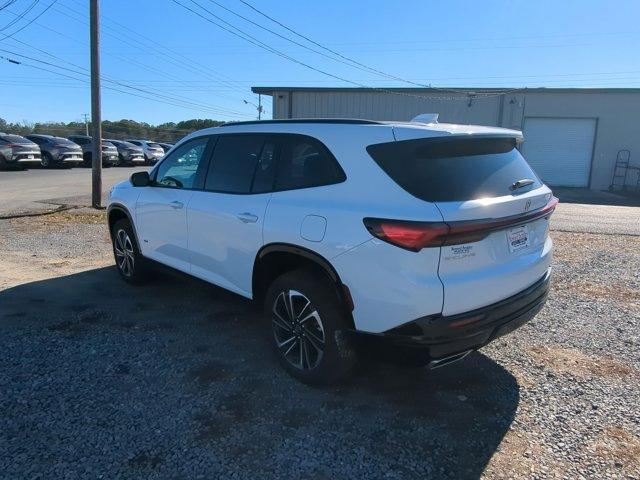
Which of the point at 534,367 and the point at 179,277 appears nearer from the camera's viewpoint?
the point at 534,367

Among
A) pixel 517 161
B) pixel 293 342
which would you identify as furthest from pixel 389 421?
pixel 517 161

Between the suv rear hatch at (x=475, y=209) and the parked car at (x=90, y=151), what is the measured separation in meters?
29.2

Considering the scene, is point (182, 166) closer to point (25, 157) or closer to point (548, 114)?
point (25, 157)

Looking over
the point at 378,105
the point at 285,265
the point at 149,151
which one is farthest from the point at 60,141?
the point at 285,265

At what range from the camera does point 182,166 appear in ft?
16.1

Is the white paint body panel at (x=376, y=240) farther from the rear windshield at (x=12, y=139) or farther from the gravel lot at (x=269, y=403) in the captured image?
the rear windshield at (x=12, y=139)

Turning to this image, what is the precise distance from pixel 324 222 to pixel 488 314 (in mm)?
1133

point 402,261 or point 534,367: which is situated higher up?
point 402,261

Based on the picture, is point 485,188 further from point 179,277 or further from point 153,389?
point 179,277

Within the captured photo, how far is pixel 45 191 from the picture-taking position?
15672 millimetres

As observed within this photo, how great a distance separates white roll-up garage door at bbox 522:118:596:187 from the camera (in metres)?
24.5

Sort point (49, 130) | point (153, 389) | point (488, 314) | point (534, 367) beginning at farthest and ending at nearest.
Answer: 1. point (49, 130)
2. point (534, 367)
3. point (153, 389)
4. point (488, 314)

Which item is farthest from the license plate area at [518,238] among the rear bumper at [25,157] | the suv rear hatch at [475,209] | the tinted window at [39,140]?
the tinted window at [39,140]

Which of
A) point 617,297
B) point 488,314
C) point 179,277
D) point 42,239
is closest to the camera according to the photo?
point 488,314
